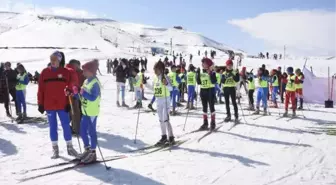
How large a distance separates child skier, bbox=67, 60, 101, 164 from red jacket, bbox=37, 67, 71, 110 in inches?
23.0

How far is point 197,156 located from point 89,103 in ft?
8.75

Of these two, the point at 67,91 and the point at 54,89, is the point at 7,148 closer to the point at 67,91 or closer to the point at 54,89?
the point at 54,89

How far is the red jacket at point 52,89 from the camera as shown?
8031 millimetres

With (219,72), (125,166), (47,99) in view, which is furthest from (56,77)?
Answer: (219,72)

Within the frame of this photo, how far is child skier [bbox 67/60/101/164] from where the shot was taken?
7.60m

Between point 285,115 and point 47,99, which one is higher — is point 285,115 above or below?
below

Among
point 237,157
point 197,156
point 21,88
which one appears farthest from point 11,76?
point 237,157

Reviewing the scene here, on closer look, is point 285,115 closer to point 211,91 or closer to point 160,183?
point 211,91

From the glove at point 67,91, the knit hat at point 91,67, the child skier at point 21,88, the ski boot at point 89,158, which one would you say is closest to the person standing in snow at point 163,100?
the ski boot at point 89,158

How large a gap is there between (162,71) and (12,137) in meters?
4.63

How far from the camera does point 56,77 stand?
804cm

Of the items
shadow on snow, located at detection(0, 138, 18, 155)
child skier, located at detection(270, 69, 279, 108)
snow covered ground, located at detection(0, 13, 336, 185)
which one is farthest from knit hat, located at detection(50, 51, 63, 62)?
child skier, located at detection(270, 69, 279, 108)

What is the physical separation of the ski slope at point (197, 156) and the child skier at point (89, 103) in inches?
14.1

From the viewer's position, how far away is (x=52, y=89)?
802 centimetres
